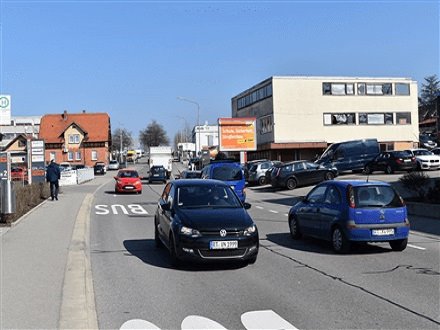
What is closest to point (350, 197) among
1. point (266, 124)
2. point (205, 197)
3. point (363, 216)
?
point (363, 216)

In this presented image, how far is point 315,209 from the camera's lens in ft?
40.7

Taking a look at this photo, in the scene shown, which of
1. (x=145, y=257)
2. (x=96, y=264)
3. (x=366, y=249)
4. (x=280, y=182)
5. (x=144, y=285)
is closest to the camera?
(x=144, y=285)

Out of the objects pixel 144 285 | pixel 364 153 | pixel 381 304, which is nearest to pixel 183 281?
pixel 144 285

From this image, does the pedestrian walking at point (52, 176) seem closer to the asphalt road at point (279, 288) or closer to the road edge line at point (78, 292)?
the road edge line at point (78, 292)

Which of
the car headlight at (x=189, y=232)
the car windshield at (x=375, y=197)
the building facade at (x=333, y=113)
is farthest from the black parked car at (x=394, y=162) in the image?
the car headlight at (x=189, y=232)

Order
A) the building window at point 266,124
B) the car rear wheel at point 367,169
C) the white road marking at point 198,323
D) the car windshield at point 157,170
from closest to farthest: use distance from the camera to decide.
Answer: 1. the white road marking at point 198,323
2. the car rear wheel at point 367,169
3. the car windshield at point 157,170
4. the building window at point 266,124

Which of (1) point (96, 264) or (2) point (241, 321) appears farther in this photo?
(1) point (96, 264)

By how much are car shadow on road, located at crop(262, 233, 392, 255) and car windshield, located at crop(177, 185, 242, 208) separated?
6.58 ft

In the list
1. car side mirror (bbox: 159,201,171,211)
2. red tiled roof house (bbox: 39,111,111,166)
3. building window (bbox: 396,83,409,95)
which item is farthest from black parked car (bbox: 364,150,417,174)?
red tiled roof house (bbox: 39,111,111,166)

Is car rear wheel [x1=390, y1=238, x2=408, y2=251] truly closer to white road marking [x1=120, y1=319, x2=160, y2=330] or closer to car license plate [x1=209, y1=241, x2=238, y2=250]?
car license plate [x1=209, y1=241, x2=238, y2=250]

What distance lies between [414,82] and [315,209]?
178 feet

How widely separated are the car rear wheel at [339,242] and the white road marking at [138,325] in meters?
5.66

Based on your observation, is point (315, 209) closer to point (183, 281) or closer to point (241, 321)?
point (183, 281)

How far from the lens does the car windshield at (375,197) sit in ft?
36.4
